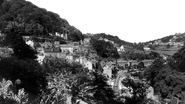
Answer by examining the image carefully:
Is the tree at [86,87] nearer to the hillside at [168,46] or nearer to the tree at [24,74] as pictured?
the tree at [24,74]

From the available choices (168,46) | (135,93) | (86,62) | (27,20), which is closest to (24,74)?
(135,93)

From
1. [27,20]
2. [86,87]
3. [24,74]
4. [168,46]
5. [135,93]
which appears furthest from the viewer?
[168,46]

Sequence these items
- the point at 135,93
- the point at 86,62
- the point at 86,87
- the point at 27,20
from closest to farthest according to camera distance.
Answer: the point at 86,87, the point at 135,93, the point at 86,62, the point at 27,20

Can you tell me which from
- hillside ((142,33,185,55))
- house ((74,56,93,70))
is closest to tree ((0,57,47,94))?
house ((74,56,93,70))

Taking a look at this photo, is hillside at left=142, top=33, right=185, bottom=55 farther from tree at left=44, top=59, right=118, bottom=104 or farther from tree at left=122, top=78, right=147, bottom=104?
tree at left=44, top=59, right=118, bottom=104

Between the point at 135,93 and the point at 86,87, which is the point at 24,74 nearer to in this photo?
the point at 86,87

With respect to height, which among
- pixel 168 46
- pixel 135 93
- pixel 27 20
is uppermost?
pixel 27 20

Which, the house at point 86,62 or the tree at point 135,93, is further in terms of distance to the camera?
the house at point 86,62

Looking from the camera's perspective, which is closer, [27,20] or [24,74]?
[24,74]

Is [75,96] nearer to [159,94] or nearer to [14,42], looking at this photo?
[14,42]

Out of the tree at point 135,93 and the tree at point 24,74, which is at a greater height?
the tree at point 24,74

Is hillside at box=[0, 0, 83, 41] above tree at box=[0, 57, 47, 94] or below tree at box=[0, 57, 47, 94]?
above

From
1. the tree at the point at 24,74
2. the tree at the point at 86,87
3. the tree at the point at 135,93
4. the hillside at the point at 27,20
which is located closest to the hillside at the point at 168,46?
the hillside at the point at 27,20
